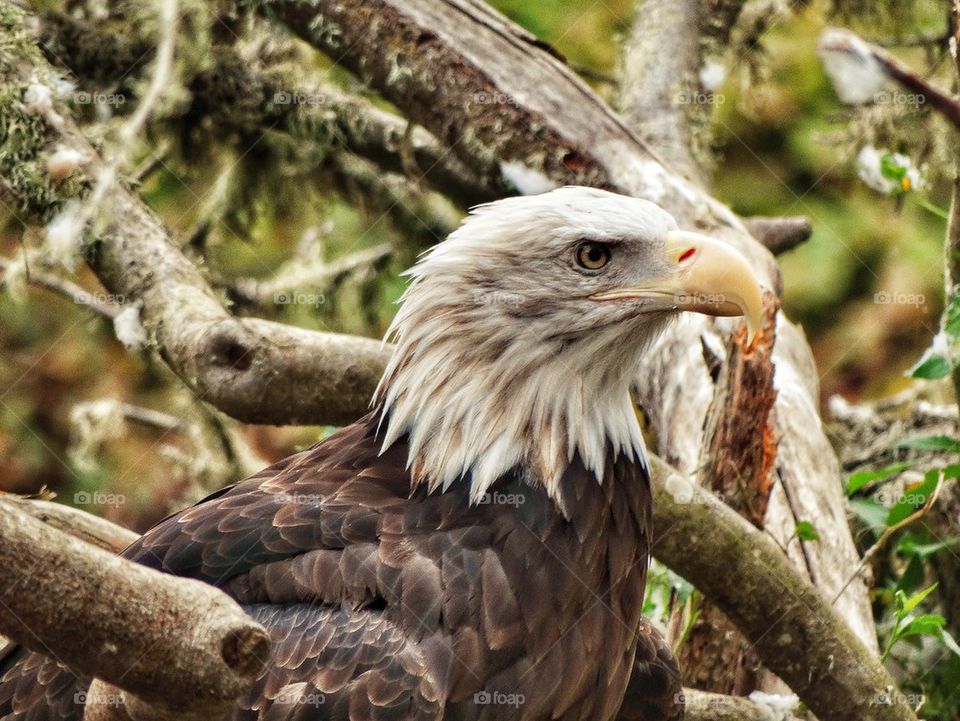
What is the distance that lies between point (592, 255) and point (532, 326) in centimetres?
26

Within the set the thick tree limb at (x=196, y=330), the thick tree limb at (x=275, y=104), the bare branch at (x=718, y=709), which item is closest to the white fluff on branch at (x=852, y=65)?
the thick tree limb at (x=196, y=330)

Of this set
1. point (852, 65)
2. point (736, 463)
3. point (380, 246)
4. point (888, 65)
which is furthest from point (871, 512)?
point (380, 246)

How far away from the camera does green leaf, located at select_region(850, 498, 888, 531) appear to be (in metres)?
4.38

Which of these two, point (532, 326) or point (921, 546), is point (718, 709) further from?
point (532, 326)

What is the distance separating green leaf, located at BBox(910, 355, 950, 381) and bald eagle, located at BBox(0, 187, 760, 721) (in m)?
1.08

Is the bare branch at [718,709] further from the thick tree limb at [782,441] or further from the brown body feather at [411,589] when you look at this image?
the brown body feather at [411,589]

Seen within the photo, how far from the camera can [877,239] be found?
28.5ft

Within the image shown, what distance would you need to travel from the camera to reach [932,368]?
411cm

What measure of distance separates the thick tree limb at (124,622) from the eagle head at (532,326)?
4.31 ft

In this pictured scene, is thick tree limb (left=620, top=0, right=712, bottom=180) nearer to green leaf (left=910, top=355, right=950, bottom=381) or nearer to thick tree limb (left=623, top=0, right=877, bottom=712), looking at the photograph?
thick tree limb (left=623, top=0, right=877, bottom=712)

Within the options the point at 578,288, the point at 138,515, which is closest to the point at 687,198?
the point at 578,288

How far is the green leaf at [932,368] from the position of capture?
13.4ft

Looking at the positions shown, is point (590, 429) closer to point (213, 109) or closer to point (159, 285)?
point (159, 285)

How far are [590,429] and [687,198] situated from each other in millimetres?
1902
